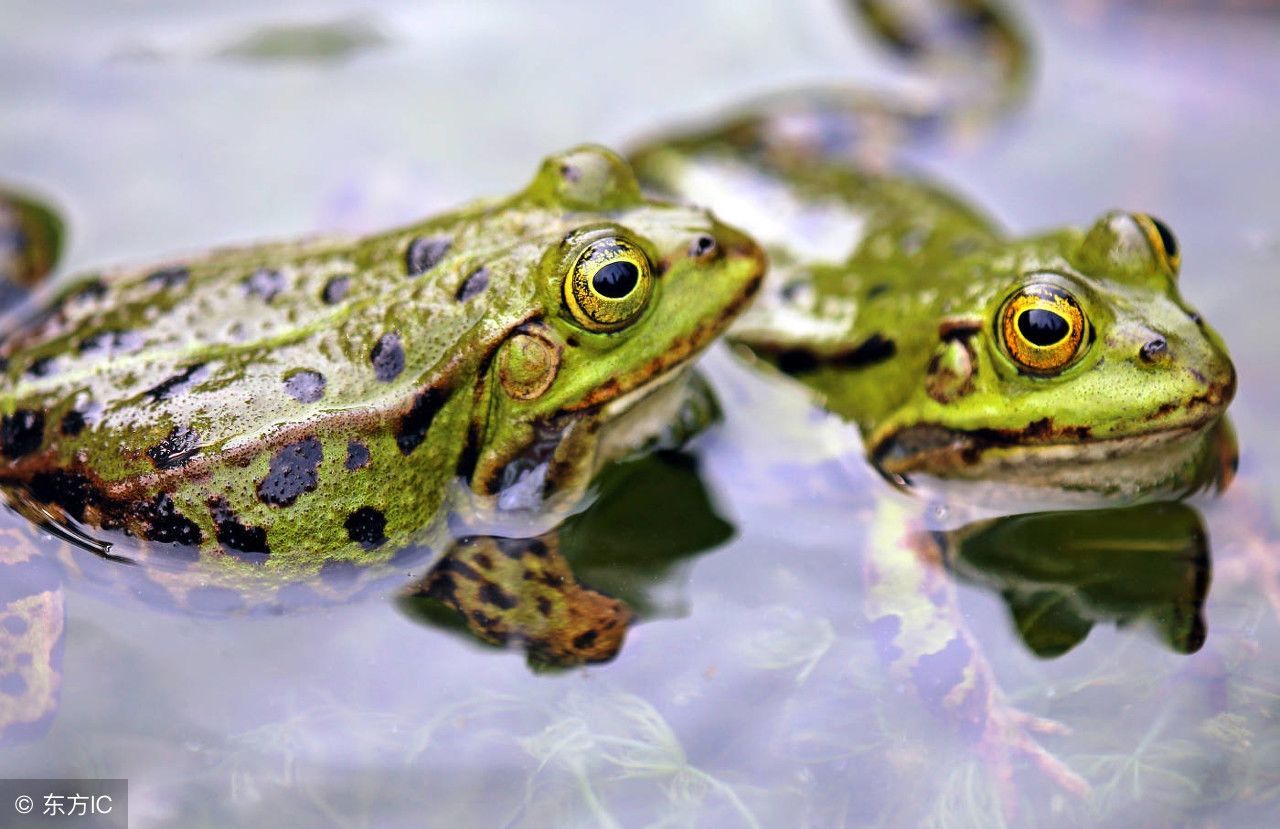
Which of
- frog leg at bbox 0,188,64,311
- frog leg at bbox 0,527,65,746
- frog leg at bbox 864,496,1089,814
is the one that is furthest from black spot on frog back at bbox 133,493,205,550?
frog leg at bbox 864,496,1089,814

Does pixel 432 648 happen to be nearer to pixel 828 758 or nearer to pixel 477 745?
pixel 477 745

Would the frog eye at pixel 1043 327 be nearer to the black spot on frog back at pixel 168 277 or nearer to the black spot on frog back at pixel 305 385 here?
the black spot on frog back at pixel 305 385

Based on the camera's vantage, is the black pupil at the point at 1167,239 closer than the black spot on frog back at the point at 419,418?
No

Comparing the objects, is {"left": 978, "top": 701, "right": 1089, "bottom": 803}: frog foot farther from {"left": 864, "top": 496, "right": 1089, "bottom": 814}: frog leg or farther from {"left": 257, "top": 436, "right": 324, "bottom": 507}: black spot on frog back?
{"left": 257, "top": 436, "right": 324, "bottom": 507}: black spot on frog back

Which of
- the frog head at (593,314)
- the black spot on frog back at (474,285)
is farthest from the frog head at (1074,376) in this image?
the black spot on frog back at (474,285)

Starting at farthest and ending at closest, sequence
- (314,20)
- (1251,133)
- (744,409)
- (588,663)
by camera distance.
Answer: (314,20) → (1251,133) → (744,409) → (588,663)

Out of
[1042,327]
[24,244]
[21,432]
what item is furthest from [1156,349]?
[24,244]

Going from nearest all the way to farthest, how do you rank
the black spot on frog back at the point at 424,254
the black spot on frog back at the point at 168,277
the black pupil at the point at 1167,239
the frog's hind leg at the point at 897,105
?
1. the black pupil at the point at 1167,239
2. the black spot on frog back at the point at 424,254
3. the black spot on frog back at the point at 168,277
4. the frog's hind leg at the point at 897,105

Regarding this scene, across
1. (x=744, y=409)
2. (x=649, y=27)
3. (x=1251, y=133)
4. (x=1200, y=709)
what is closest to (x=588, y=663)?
(x=744, y=409)
